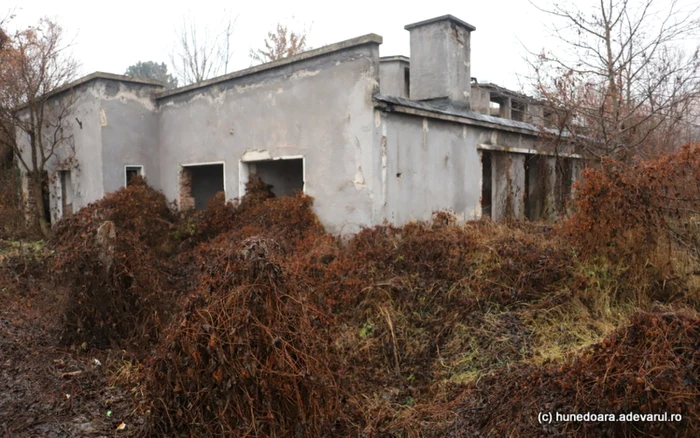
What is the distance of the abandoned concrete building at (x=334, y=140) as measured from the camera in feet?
28.7

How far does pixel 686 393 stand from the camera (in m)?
3.17

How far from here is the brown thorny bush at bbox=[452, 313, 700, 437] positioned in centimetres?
319

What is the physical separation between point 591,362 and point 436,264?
361 cm

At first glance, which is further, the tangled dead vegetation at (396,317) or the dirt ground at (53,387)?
the dirt ground at (53,387)

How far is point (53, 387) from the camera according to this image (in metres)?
5.02

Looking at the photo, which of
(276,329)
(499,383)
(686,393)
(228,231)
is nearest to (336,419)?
(276,329)

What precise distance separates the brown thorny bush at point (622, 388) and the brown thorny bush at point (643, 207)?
Result: 3.04m

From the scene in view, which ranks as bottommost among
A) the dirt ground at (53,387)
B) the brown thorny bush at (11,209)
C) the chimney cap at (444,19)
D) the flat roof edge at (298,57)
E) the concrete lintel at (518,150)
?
the dirt ground at (53,387)

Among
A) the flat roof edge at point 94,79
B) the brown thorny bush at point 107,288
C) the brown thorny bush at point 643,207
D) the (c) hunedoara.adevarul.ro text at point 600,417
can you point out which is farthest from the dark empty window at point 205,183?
the (c) hunedoara.adevarul.ro text at point 600,417

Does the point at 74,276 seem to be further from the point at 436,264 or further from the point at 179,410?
the point at 436,264

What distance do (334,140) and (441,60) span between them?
3.24 metres

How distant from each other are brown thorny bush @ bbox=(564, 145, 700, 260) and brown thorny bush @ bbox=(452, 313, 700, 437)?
3.04 metres

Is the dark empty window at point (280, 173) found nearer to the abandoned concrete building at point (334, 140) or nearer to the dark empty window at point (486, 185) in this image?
the abandoned concrete building at point (334, 140)

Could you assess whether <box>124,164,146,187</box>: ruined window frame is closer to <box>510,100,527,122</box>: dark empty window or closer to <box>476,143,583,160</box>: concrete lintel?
<box>476,143,583,160</box>: concrete lintel
